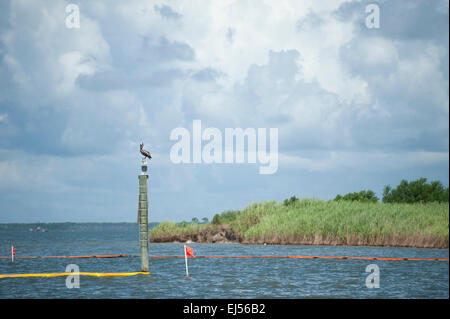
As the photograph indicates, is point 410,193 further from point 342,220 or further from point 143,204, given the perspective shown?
point 143,204

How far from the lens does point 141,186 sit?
2952 centimetres

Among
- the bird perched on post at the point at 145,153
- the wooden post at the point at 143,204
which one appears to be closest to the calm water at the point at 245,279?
the wooden post at the point at 143,204

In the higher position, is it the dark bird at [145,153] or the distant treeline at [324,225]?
the dark bird at [145,153]

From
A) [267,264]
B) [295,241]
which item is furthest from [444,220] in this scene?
[267,264]

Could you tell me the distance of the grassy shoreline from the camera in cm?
5100

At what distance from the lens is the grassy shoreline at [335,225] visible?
5100cm

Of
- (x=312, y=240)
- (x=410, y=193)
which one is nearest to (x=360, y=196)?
(x=410, y=193)

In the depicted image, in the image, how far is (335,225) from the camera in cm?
5475

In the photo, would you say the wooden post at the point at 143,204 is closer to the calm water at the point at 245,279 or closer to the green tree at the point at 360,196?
the calm water at the point at 245,279
